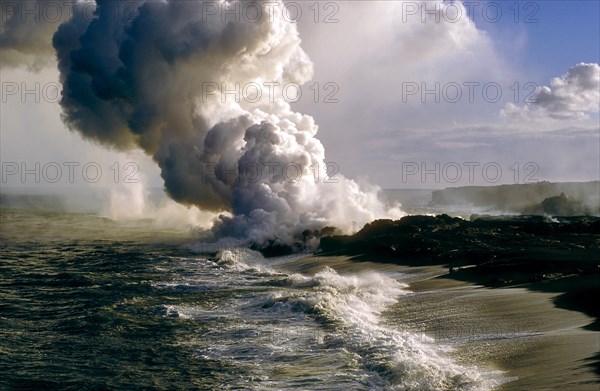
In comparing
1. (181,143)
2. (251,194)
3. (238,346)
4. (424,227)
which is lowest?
(238,346)

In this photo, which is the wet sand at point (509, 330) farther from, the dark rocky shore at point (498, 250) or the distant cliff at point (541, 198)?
the distant cliff at point (541, 198)

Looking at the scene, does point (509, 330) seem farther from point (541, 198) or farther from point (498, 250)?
point (541, 198)

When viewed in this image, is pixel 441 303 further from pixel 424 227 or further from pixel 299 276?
pixel 424 227

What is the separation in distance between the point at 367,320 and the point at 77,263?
2700cm

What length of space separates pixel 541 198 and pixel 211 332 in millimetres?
159705

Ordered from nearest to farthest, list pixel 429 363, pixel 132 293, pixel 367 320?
1. pixel 429 363
2. pixel 367 320
3. pixel 132 293

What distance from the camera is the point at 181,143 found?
226ft

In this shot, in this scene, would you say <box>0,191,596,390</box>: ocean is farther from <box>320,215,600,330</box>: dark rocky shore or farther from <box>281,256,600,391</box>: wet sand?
<box>320,215,600,330</box>: dark rocky shore

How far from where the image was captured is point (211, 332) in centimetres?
2214

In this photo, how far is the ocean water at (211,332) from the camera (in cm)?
1655

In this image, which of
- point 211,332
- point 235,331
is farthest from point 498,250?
point 211,332

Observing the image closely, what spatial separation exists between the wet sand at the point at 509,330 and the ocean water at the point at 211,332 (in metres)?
0.55

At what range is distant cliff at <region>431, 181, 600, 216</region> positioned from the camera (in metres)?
119

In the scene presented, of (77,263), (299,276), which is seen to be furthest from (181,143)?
(299,276)
